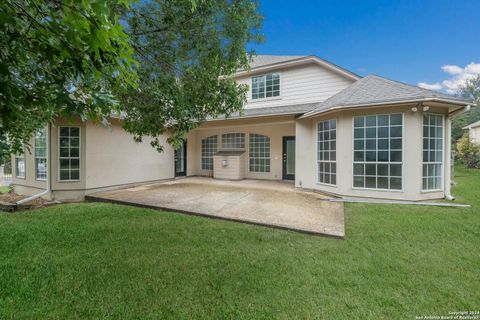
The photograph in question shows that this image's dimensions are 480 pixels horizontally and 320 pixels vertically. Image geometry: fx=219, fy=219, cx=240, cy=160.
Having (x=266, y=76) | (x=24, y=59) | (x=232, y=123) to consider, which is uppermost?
(x=266, y=76)

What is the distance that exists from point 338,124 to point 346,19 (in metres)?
9.49

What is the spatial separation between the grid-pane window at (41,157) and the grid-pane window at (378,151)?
10100 millimetres

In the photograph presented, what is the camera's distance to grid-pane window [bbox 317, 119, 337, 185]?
732 cm

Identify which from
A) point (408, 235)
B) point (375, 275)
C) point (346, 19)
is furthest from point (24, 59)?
point (346, 19)

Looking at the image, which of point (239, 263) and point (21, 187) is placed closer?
point (239, 263)

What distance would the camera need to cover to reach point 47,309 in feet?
7.25

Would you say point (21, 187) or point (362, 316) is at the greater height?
point (21, 187)

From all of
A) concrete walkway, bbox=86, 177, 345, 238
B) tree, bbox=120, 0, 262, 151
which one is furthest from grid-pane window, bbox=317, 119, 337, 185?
tree, bbox=120, 0, 262, 151

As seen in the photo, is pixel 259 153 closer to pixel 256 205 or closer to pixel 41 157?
pixel 256 205

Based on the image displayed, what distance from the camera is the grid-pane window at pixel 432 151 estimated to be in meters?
6.40

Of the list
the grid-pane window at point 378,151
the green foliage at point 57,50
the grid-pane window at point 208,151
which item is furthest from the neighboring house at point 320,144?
the green foliage at point 57,50

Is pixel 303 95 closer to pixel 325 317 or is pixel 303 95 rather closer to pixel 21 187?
pixel 325 317

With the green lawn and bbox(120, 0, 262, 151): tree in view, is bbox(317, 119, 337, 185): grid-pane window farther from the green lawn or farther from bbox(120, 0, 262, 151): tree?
bbox(120, 0, 262, 151): tree

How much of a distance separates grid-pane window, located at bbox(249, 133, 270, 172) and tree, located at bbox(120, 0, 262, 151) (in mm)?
6751
